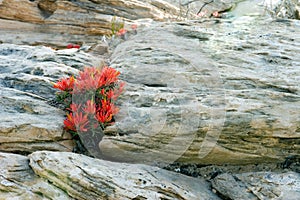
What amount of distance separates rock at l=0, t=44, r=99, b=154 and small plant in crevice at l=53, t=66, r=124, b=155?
0.79 feet

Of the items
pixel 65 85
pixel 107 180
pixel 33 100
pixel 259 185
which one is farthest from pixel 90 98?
pixel 259 185

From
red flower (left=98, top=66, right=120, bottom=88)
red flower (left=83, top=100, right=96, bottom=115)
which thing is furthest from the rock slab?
red flower (left=98, top=66, right=120, bottom=88)

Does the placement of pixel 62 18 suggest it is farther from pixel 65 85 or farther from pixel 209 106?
pixel 209 106

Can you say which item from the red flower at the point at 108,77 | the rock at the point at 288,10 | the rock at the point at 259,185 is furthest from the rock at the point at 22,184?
the rock at the point at 288,10

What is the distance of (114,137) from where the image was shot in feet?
19.1

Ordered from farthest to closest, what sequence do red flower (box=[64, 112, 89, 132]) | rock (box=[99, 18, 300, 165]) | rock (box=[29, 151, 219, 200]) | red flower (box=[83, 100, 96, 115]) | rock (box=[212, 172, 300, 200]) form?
red flower (box=[83, 100, 96, 115]), red flower (box=[64, 112, 89, 132]), rock (box=[99, 18, 300, 165]), rock (box=[212, 172, 300, 200]), rock (box=[29, 151, 219, 200])

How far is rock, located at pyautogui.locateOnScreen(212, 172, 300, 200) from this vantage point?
5195 mm

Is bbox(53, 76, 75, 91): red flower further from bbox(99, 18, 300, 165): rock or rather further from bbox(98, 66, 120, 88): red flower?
bbox(99, 18, 300, 165): rock

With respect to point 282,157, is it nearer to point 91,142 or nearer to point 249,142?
point 249,142

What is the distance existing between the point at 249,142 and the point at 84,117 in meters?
2.50

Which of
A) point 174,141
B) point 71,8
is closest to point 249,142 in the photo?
point 174,141

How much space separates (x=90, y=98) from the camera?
6.43 metres

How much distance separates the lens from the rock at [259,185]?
17.0 ft

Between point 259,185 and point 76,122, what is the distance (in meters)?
2.84
